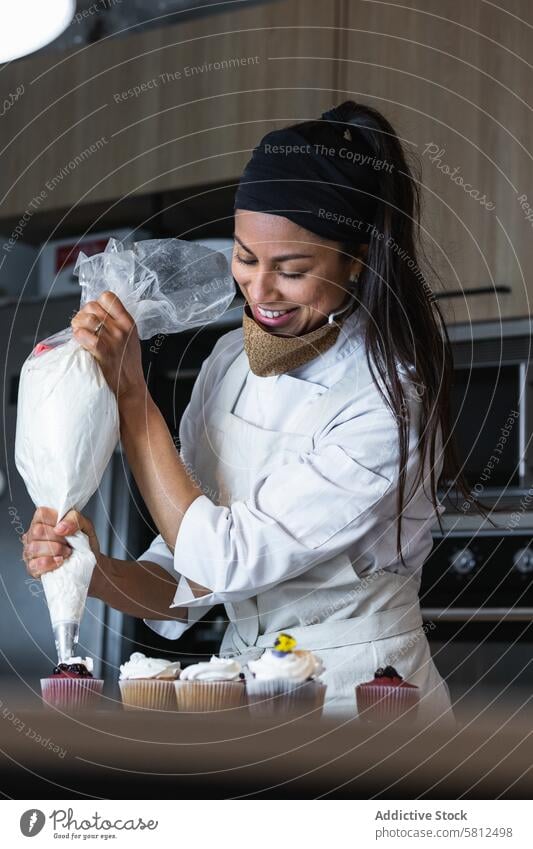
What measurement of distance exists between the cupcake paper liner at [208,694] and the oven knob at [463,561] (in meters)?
1.02

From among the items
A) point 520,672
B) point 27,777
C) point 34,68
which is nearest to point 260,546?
point 27,777

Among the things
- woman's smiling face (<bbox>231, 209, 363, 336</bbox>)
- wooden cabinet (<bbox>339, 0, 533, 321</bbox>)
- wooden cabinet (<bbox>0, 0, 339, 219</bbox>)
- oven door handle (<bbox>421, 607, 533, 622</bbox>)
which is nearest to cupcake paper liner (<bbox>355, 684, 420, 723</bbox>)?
woman's smiling face (<bbox>231, 209, 363, 336</bbox>)

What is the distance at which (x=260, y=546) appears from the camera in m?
0.84

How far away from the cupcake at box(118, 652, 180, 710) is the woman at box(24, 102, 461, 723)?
0.40 ft

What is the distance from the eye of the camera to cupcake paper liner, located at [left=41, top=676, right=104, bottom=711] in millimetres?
691

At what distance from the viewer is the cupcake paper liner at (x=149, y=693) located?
703mm

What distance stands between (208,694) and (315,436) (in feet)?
1.02

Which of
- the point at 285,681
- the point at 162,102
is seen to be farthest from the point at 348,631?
the point at 162,102

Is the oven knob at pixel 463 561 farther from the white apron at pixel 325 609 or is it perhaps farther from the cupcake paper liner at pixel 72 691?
the cupcake paper liner at pixel 72 691

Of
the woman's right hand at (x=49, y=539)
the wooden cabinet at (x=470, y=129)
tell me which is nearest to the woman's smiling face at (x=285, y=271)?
the woman's right hand at (x=49, y=539)

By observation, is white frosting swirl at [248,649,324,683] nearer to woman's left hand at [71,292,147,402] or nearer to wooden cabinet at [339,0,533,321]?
woman's left hand at [71,292,147,402]

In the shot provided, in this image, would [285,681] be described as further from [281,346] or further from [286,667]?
[281,346]

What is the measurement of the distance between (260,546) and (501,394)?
102cm
